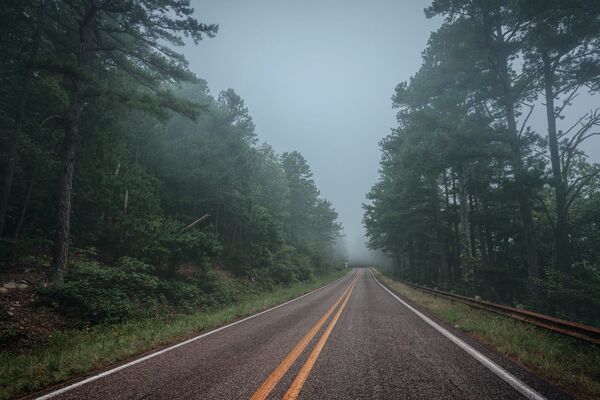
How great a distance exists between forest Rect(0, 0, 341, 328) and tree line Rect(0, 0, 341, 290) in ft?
A: 0.21

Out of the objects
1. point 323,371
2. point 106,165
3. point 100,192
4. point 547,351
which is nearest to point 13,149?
point 100,192

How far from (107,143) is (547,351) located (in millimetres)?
18874

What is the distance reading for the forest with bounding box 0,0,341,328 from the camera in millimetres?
10406

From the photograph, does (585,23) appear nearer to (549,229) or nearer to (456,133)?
(456,133)

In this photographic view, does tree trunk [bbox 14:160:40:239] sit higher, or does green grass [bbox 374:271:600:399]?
tree trunk [bbox 14:160:40:239]

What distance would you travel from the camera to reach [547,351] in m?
5.21

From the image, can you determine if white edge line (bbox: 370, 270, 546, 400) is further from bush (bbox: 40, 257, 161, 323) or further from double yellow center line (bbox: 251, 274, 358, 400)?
bush (bbox: 40, 257, 161, 323)

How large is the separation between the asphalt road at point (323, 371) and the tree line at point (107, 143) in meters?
7.91

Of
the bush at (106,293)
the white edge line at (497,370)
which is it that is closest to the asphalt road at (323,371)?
the white edge line at (497,370)

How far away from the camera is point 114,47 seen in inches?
453

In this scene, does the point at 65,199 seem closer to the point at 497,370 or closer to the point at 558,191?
the point at 497,370

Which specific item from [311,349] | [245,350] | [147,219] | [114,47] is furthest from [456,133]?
[147,219]

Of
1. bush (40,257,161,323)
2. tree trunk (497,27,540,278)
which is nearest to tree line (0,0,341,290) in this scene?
bush (40,257,161,323)

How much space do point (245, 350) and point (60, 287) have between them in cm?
726
